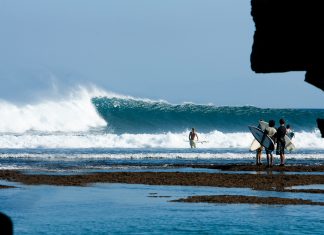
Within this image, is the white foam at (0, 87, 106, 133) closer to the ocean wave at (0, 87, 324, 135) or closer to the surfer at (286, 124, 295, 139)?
the ocean wave at (0, 87, 324, 135)

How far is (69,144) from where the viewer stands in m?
59.5

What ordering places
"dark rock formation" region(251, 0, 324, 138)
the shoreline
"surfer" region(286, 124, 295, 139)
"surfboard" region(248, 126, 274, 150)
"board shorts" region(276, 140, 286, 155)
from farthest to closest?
1. "surfer" region(286, 124, 295, 139)
2. "surfboard" region(248, 126, 274, 150)
3. "board shorts" region(276, 140, 286, 155)
4. the shoreline
5. "dark rock formation" region(251, 0, 324, 138)

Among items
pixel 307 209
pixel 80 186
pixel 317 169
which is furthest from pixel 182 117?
pixel 307 209

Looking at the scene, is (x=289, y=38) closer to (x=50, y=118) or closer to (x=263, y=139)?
(x=263, y=139)

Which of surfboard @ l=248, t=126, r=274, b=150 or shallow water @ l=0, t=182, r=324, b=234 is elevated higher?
surfboard @ l=248, t=126, r=274, b=150

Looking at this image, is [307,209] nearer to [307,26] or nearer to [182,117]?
[307,26]

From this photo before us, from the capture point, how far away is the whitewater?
6028 centimetres

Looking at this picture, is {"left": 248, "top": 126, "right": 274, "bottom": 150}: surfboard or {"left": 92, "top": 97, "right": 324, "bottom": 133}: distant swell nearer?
{"left": 248, "top": 126, "right": 274, "bottom": 150}: surfboard

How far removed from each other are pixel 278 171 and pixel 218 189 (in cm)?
730

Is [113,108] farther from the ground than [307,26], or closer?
farther from the ground

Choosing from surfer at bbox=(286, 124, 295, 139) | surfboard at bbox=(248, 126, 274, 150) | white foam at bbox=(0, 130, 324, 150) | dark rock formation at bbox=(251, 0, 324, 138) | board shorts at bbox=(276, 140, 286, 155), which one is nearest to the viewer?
dark rock formation at bbox=(251, 0, 324, 138)

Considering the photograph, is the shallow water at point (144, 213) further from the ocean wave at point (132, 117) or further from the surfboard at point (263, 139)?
the ocean wave at point (132, 117)

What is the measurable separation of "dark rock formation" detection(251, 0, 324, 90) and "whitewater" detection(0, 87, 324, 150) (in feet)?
173

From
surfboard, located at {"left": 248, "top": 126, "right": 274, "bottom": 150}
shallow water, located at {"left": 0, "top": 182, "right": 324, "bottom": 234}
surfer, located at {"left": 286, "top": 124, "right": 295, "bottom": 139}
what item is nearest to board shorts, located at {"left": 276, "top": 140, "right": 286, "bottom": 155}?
surfboard, located at {"left": 248, "top": 126, "right": 274, "bottom": 150}
